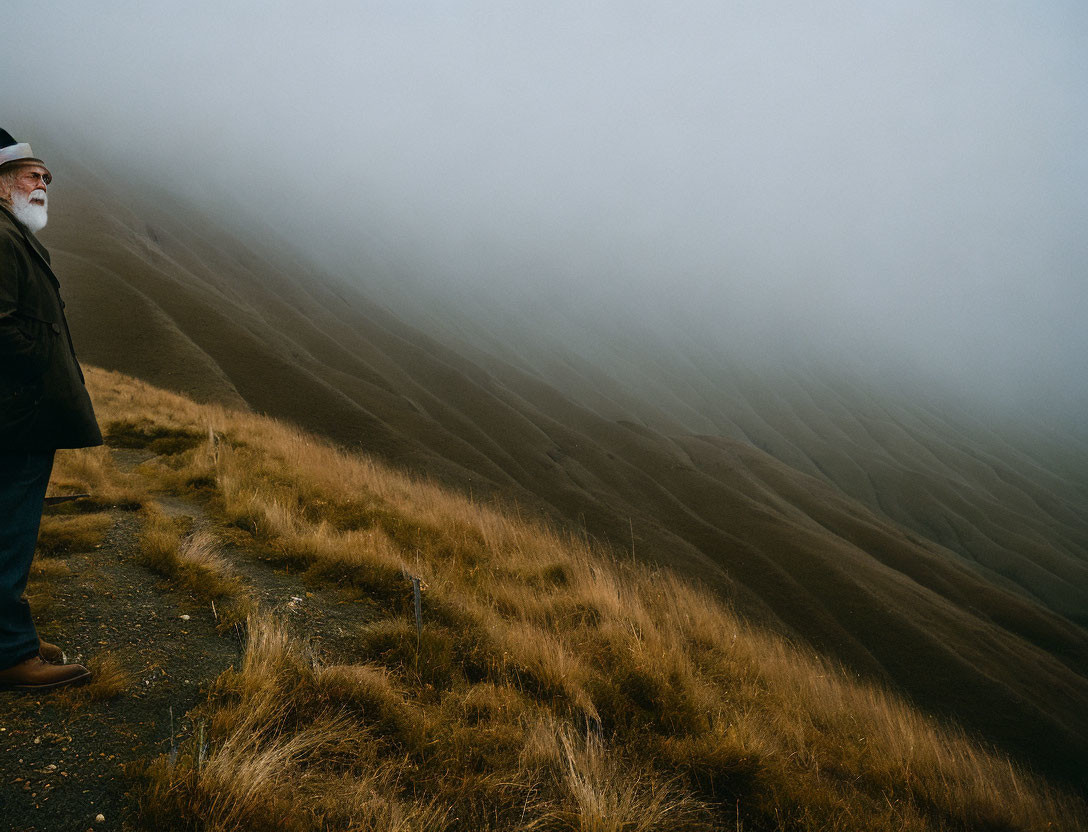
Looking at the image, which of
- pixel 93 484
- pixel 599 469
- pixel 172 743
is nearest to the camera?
pixel 172 743

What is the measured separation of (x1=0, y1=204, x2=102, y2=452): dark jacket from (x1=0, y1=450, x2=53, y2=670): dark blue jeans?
0.40 ft

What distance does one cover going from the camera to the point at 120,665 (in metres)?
3.05

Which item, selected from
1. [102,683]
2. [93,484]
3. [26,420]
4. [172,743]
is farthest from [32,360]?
[93,484]

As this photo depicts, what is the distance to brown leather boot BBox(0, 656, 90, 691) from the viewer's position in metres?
2.70

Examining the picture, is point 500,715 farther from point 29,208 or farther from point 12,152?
point 12,152

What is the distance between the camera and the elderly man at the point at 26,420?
270 centimetres

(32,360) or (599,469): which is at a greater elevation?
(32,360)

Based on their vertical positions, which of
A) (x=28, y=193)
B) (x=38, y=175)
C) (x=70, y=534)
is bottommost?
(x=70, y=534)

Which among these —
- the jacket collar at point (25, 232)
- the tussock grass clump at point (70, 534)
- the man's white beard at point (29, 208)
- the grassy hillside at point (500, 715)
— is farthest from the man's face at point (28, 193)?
the tussock grass clump at point (70, 534)

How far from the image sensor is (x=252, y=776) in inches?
85.0

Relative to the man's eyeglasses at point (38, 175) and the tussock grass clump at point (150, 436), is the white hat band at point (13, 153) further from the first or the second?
the tussock grass clump at point (150, 436)

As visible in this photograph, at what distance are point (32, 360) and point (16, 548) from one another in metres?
0.99

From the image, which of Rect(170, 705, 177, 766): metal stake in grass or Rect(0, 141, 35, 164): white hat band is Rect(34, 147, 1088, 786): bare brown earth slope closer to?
Rect(170, 705, 177, 766): metal stake in grass

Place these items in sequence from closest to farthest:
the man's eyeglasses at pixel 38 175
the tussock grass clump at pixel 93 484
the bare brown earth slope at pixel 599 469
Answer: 1. the man's eyeglasses at pixel 38 175
2. the tussock grass clump at pixel 93 484
3. the bare brown earth slope at pixel 599 469
